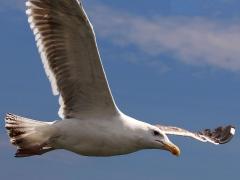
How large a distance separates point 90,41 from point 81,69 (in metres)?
0.56

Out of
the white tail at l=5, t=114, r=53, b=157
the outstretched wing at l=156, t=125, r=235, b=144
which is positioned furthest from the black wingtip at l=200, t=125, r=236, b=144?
the white tail at l=5, t=114, r=53, b=157

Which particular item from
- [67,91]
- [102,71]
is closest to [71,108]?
[67,91]

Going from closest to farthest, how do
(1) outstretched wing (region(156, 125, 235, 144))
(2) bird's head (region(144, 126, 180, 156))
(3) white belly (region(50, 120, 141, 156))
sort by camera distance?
(3) white belly (region(50, 120, 141, 156)) → (2) bird's head (region(144, 126, 180, 156)) → (1) outstretched wing (region(156, 125, 235, 144))

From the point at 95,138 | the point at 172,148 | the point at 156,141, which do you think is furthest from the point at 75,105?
the point at 172,148

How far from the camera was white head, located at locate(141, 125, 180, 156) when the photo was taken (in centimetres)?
973

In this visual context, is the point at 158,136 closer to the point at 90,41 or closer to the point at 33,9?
the point at 90,41

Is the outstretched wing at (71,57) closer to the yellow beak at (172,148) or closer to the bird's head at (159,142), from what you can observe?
the bird's head at (159,142)

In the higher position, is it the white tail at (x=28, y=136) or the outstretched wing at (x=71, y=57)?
the outstretched wing at (x=71, y=57)

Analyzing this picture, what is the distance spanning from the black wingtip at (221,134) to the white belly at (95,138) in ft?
13.5

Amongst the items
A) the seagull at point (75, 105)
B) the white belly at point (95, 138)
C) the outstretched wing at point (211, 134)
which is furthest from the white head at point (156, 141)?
the outstretched wing at point (211, 134)

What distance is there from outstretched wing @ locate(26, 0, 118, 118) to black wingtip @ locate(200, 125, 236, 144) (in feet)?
13.9

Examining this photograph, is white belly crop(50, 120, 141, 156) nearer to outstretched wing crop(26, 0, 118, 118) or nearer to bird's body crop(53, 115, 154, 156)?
bird's body crop(53, 115, 154, 156)

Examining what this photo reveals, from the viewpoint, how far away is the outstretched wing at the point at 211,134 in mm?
12406

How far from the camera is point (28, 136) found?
985cm
